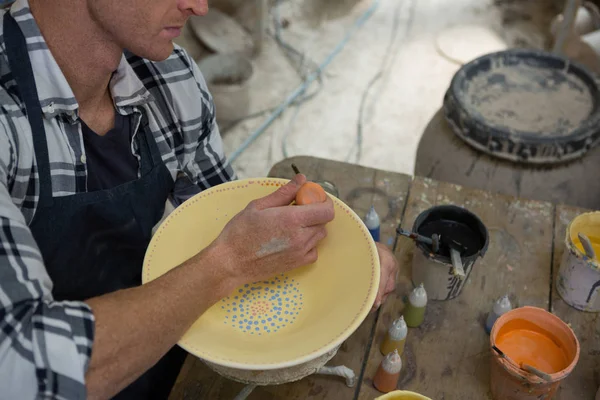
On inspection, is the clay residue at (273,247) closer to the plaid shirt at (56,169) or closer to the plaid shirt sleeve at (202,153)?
the plaid shirt at (56,169)

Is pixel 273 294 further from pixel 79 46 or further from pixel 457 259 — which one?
pixel 79 46

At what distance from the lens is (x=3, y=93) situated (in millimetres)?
1070

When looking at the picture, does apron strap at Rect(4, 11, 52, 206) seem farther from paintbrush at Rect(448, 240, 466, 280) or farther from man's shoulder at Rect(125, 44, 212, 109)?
paintbrush at Rect(448, 240, 466, 280)

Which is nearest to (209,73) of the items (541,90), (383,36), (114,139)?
(383,36)

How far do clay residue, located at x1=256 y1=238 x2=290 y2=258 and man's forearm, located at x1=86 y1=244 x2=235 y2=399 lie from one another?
0.27ft

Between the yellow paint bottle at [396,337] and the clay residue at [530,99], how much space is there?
968 mm

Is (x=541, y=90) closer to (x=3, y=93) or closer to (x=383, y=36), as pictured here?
(x=3, y=93)

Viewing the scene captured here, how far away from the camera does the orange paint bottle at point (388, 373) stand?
1107 mm

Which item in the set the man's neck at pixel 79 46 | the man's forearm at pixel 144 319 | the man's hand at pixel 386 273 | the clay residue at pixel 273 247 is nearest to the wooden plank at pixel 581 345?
the man's hand at pixel 386 273

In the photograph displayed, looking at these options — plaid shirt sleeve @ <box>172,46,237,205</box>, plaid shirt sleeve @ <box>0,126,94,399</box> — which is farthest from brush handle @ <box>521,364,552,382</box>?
plaid shirt sleeve @ <box>172,46,237,205</box>

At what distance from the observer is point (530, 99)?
205 cm

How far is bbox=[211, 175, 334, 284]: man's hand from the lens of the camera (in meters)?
1.06

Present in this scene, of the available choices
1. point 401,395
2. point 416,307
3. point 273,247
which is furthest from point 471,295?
point 273,247

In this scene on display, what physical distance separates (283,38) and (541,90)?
7.47ft
